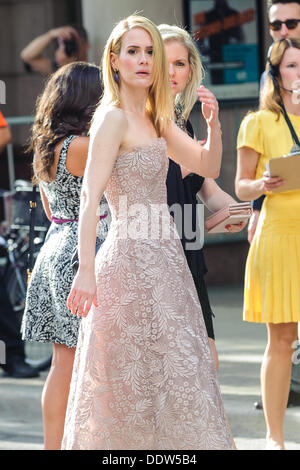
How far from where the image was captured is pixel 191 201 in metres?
4.90

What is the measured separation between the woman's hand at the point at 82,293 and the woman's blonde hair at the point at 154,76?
69cm

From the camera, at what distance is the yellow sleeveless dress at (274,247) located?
5.16 m

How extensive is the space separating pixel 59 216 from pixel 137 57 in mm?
1029

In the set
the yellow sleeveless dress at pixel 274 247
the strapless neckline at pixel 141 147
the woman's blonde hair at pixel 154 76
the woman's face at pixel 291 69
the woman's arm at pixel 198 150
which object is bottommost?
the yellow sleeveless dress at pixel 274 247

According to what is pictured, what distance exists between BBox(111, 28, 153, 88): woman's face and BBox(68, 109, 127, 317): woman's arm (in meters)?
0.15

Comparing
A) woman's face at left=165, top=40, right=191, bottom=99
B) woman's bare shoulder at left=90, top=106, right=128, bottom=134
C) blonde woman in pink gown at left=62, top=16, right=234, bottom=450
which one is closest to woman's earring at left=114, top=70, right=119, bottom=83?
blonde woman in pink gown at left=62, top=16, right=234, bottom=450

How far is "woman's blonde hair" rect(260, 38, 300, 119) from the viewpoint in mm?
5324

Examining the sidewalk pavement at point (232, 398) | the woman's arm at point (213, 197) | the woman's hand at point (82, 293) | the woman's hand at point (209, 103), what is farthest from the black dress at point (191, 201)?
the woman's hand at point (82, 293)

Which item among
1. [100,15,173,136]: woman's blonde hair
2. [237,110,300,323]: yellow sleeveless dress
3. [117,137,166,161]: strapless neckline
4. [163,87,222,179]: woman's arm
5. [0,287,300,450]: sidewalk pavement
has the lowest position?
[0,287,300,450]: sidewalk pavement

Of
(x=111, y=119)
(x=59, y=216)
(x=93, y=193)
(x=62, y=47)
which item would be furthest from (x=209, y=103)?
(x=62, y=47)

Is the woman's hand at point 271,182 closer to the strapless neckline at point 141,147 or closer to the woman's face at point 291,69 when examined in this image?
the woman's face at point 291,69

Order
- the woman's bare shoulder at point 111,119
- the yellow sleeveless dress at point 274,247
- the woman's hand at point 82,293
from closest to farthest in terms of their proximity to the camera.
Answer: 1. the woman's hand at point 82,293
2. the woman's bare shoulder at point 111,119
3. the yellow sleeveless dress at point 274,247

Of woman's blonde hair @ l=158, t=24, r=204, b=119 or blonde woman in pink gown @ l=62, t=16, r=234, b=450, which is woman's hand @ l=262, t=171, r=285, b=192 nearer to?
woman's blonde hair @ l=158, t=24, r=204, b=119

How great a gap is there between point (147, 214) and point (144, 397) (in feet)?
2.25
